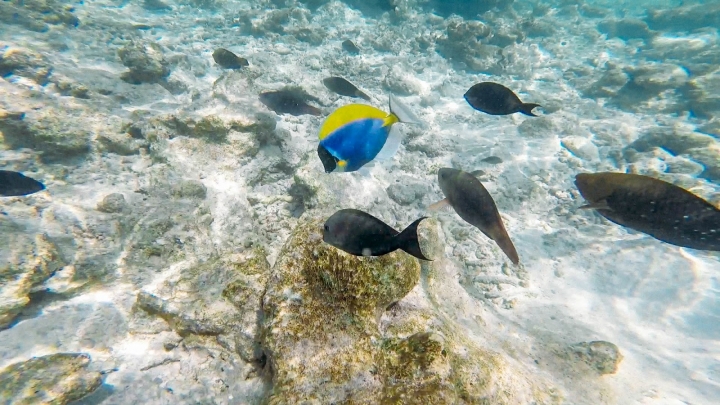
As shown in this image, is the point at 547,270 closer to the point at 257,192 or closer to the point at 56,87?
the point at 257,192

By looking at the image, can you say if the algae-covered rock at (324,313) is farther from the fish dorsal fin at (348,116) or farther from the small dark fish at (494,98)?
the small dark fish at (494,98)

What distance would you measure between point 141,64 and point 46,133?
3.37 meters

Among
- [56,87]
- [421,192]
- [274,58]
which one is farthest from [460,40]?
[56,87]

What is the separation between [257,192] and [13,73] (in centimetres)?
561

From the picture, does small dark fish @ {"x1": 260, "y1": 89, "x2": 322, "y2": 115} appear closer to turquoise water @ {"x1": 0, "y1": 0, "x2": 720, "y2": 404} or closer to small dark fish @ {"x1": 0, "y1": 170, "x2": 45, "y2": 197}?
turquoise water @ {"x1": 0, "y1": 0, "x2": 720, "y2": 404}

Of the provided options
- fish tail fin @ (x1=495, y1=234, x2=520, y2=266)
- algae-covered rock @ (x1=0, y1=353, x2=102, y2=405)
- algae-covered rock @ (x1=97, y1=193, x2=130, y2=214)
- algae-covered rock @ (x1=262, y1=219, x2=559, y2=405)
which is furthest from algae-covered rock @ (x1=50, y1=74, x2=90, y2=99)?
fish tail fin @ (x1=495, y1=234, x2=520, y2=266)

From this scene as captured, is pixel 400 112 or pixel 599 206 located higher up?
pixel 400 112

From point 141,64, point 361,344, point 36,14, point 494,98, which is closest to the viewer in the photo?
point 361,344

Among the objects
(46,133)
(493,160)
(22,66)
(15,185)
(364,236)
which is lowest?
(46,133)

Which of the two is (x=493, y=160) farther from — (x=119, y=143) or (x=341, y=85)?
(x=119, y=143)

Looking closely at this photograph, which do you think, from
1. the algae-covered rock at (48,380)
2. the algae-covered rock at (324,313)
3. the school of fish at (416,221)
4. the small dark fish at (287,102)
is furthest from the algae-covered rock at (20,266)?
the school of fish at (416,221)

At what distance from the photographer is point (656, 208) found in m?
1.73

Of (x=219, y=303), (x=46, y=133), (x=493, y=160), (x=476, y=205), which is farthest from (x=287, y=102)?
(x=493, y=160)

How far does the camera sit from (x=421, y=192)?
5895mm
